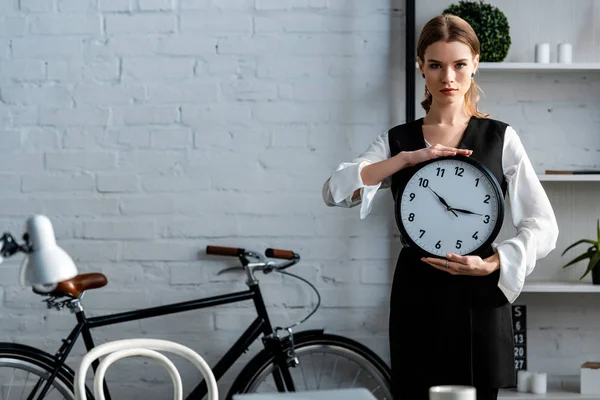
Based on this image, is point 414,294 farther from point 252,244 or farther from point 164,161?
A: point 164,161

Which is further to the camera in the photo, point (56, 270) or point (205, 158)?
point (205, 158)

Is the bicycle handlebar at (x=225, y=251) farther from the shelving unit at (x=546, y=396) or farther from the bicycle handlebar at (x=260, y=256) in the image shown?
the shelving unit at (x=546, y=396)

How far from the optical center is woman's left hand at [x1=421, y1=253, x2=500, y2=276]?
2057 millimetres

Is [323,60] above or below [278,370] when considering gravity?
above

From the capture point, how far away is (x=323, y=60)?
317 cm

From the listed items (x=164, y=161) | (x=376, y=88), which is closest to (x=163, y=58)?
(x=164, y=161)

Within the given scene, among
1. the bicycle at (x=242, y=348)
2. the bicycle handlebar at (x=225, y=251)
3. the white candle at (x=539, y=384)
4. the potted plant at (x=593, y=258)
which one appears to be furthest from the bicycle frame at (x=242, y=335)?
the potted plant at (x=593, y=258)

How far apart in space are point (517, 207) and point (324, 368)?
51.1 inches

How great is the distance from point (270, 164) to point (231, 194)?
7.0 inches

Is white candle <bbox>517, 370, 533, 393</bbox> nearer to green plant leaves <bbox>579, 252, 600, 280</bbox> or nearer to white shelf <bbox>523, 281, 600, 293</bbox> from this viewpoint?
white shelf <bbox>523, 281, 600, 293</bbox>

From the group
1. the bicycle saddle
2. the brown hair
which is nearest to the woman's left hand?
the brown hair

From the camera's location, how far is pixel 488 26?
9.48 ft

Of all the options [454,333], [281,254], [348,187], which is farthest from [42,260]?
[281,254]

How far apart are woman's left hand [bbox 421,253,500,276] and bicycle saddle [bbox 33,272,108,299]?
1.28 meters
